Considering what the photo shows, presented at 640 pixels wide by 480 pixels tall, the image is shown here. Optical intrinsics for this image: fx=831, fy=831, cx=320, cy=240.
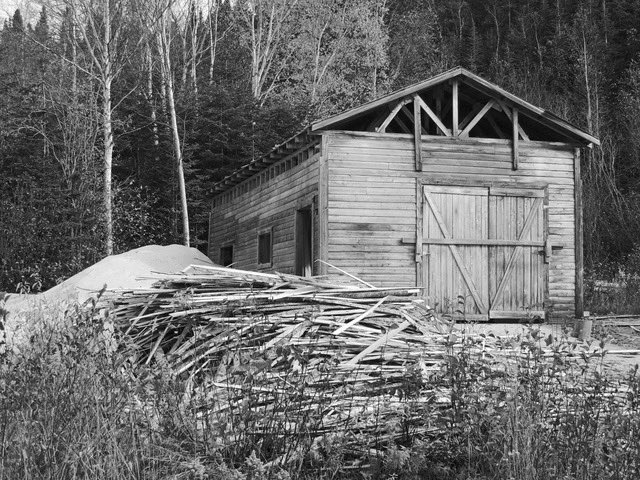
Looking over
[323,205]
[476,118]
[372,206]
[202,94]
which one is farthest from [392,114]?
[202,94]

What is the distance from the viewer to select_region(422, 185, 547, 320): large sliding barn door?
17.8 metres

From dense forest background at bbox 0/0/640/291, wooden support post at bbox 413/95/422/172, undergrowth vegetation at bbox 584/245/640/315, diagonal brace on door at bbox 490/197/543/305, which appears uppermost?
dense forest background at bbox 0/0/640/291

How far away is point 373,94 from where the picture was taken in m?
39.5

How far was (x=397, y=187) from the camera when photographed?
1777cm

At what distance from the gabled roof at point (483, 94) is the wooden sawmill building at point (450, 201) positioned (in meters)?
0.03

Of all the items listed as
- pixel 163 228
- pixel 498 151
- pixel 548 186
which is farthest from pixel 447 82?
pixel 163 228

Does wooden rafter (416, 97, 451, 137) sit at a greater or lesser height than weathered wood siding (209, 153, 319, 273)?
greater

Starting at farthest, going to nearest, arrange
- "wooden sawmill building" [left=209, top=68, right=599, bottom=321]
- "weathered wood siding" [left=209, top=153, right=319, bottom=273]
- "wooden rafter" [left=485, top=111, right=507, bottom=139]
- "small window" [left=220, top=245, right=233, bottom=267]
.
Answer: "small window" [left=220, top=245, right=233, bottom=267], "weathered wood siding" [left=209, top=153, right=319, bottom=273], "wooden rafter" [left=485, top=111, right=507, bottom=139], "wooden sawmill building" [left=209, top=68, right=599, bottom=321]

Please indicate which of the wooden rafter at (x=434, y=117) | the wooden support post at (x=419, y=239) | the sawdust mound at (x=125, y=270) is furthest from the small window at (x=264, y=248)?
the wooden rafter at (x=434, y=117)

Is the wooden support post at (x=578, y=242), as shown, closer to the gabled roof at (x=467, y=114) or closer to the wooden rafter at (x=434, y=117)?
the gabled roof at (x=467, y=114)

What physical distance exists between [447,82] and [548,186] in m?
3.24

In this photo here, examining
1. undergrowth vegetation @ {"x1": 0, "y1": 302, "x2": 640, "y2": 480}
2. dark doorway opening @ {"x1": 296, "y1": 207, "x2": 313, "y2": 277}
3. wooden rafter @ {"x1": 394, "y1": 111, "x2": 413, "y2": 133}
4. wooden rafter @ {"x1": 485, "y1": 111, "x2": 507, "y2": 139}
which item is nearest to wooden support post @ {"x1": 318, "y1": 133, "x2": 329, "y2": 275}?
dark doorway opening @ {"x1": 296, "y1": 207, "x2": 313, "y2": 277}

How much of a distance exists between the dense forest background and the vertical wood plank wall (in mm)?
9386

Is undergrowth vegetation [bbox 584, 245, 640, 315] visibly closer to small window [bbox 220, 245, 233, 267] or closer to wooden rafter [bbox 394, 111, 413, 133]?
wooden rafter [bbox 394, 111, 413, 133]
